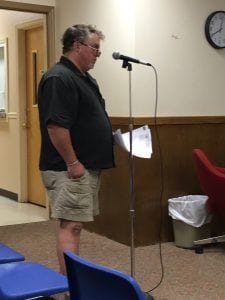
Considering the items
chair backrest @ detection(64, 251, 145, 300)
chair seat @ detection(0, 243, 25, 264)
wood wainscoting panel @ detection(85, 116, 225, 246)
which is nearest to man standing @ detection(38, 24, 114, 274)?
chair seat @ detection(0, 243, 25, 264)

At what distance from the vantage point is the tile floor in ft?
16.6

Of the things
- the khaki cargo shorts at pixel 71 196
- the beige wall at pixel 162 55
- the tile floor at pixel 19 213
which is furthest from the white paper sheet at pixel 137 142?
the tile floor at pixel 19 213

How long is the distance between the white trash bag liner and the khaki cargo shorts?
1.45 meters

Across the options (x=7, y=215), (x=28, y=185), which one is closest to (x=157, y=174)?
(x=7, y=215)

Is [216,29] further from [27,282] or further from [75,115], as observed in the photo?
[27,282]

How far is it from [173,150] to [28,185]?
2392 mm

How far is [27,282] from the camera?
6.57 ft

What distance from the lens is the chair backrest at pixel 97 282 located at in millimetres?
1148

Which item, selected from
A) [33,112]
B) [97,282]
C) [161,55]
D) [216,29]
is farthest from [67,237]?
[33,112]

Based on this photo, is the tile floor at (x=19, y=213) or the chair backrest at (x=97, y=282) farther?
the tile floor at (x=19, y=213)

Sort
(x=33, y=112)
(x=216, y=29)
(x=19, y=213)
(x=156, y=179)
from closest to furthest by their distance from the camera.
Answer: (x=156, y=179), (x=216, y=29), (x=19, y=213), (x=33, y=112)

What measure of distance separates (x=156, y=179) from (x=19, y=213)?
1.92 meters

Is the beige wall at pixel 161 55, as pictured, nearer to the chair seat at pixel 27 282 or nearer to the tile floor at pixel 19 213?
the tile floor at pixel 19 213

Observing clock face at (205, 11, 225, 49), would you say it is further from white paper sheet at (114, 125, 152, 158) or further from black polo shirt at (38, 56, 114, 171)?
black polo shirt at (38, 56, 114, 171)
